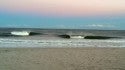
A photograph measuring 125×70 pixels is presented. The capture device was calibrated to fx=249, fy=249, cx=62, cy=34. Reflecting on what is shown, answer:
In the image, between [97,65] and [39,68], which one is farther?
[97,65]

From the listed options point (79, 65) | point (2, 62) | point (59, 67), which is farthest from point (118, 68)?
point (2, 62)

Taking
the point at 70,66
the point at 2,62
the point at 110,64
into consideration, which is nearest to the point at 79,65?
the point at 70,66

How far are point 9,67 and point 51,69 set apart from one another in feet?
6.41

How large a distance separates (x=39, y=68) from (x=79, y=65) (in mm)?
2035

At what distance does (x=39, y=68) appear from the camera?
1123cm

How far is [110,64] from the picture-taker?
12.4 m

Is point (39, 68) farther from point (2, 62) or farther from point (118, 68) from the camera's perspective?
point (118, 68)

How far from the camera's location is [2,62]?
41.7ft

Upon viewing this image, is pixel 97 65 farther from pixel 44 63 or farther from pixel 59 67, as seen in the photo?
pixel 44 63

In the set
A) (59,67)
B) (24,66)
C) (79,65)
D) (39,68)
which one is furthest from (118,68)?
(24,66)

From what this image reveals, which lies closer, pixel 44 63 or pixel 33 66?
pixel 33 66

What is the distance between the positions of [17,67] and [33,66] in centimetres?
75

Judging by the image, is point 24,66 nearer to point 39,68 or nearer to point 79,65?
point 39,68

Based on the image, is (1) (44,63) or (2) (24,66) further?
(1) (44,63)
